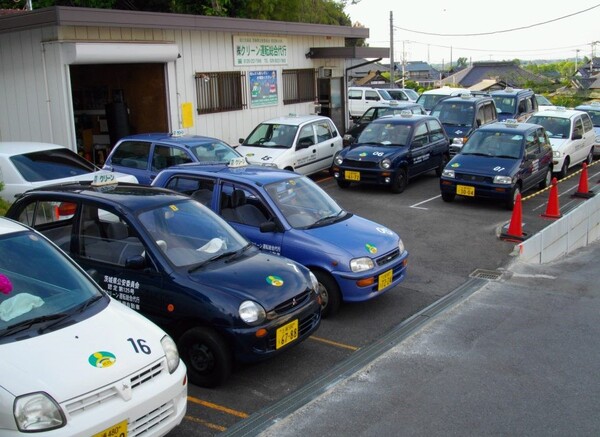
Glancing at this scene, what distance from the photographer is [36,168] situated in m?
10.3

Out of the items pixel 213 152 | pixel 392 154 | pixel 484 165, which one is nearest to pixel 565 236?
pixel 484 165

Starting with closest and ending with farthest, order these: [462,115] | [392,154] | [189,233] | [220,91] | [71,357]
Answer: [71,357]
[189,233]
[392,154]
[220,91]
[462,115]

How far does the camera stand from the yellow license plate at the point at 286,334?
599cm

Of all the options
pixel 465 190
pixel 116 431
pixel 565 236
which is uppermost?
pixel 116 431

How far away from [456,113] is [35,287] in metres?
17.4

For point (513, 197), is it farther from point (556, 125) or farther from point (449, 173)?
point (556, 125)

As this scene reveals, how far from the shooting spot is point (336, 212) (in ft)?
29.0

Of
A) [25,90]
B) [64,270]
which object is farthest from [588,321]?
[25,90]

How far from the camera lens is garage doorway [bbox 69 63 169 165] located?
1652cm

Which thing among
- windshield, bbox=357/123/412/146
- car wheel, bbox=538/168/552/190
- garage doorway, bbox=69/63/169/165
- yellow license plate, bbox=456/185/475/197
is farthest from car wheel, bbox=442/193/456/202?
garage doorway, bbox=69/63/169/165

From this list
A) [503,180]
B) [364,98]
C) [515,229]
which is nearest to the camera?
→ [515,229]

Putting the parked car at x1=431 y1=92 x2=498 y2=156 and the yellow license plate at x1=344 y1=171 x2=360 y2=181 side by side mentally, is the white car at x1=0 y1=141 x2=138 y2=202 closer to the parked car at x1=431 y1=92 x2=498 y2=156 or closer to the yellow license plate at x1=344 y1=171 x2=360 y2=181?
the yellow license plate at x1=344 y1=171 x2=360 y2=181

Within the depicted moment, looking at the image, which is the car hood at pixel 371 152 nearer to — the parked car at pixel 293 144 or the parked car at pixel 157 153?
the parked car at pixel 293 144

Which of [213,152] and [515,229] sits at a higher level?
[213,152]
